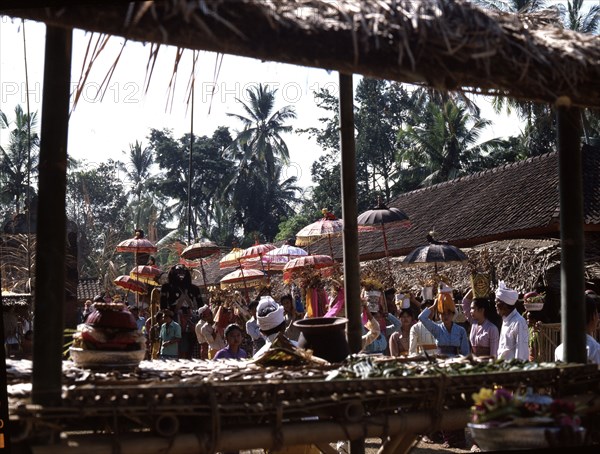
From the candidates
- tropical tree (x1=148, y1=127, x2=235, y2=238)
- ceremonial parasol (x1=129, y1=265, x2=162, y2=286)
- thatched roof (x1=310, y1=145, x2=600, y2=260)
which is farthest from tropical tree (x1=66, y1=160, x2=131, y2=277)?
ceremonial parasol (x1=129, y1=265, x2=162, y2=286)

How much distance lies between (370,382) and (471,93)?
5.39ft

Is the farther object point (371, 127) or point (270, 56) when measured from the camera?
point (371, 127)

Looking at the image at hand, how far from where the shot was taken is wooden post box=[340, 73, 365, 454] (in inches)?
232

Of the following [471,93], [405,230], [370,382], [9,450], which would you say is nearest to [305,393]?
[370,382]

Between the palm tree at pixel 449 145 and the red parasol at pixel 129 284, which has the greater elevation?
the palm tree at pixel 449 145

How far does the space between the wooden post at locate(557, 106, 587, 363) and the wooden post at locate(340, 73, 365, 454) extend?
56.9 inches

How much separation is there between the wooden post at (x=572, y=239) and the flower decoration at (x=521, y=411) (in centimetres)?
131

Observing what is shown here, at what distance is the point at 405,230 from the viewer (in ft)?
69.8

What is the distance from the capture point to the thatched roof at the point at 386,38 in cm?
341

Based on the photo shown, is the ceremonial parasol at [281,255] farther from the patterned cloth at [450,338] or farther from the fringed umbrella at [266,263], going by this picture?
the patterned cloth at [450,338]

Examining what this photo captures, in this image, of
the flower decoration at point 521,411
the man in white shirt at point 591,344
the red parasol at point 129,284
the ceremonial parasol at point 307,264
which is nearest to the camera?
the flower decoration at point 521,411

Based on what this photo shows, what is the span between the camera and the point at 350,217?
5.92m

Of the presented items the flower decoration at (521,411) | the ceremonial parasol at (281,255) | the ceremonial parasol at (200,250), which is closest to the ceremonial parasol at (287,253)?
the ceremonial parasol at (281,255)

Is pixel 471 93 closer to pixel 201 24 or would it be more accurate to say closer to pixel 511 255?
pixel 201 24
